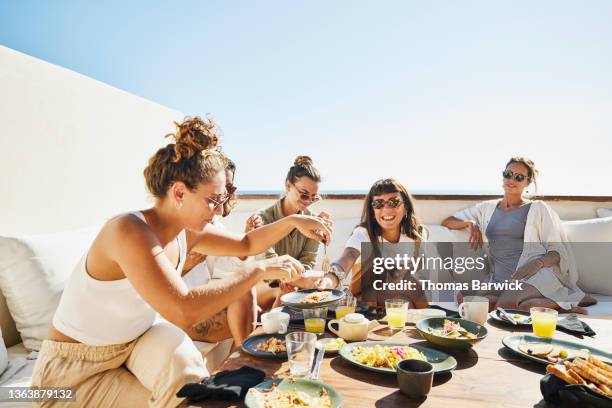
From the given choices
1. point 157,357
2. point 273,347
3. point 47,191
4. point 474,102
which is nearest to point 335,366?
point 273,347

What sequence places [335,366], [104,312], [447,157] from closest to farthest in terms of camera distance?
[335,366] → [104,312] → [447,157]

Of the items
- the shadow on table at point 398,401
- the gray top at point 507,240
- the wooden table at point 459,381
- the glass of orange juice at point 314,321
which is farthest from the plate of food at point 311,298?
the gray top at point 507,240

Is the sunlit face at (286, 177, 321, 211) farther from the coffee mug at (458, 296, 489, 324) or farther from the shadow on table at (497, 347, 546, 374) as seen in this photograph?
the shadow on table at (497, 347, 546, 374)

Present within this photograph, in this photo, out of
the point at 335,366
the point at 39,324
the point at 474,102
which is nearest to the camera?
the point at 335,366

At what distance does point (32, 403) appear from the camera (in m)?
1.53

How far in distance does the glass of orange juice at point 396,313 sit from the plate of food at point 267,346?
1.60 feet

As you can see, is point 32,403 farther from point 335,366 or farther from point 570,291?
point 570,291

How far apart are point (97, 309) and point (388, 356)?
1.13 m

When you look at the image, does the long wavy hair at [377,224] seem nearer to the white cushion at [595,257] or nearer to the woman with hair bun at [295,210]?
the woman with hair bun at [295,210]

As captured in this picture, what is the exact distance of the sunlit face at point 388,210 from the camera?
265 cm

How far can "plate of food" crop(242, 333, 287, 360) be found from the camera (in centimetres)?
127

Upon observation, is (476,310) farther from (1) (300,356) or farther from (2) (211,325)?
(2) (211,325)

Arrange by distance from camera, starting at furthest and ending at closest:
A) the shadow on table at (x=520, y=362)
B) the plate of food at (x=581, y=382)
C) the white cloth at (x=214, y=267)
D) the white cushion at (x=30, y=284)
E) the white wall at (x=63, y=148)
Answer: the white cloth at (x=214, y=267), the white wall at (x=63, y=148), the white cushion at (x=30, y=284), the shadow on table at (x=520, y=362), the plate of food at (x=581, y=382)

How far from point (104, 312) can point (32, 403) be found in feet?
1.68
